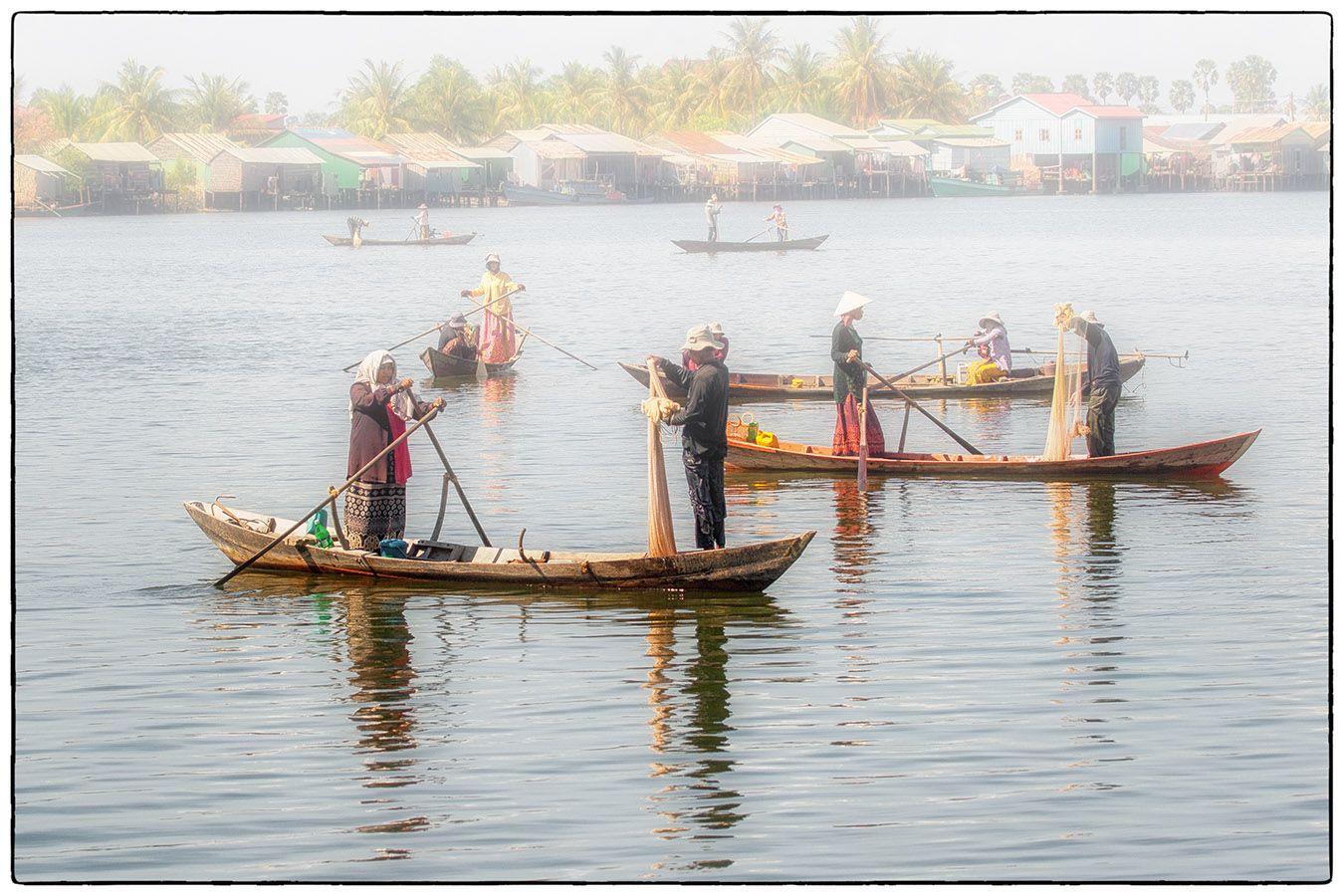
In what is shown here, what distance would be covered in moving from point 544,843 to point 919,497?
35.9 feet

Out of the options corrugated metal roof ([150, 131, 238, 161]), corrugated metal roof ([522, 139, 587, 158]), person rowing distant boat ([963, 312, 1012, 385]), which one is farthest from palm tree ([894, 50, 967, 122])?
person rowing distant boat ([963, 312, 1012, 385])

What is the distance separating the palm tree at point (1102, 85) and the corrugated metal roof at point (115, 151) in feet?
145

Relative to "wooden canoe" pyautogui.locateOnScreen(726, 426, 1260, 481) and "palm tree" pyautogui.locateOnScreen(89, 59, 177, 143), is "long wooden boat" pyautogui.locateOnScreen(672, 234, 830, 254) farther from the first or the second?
"wooden canoe" pyautogui.locateOnScreen(726, 426, 1260, 481)

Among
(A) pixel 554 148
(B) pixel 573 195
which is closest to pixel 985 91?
(B) pixel 573 195

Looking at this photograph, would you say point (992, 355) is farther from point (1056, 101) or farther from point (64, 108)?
point (64, 108)

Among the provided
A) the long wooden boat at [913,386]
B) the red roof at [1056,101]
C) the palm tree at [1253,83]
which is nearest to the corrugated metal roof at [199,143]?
the red roof at [1056,101]

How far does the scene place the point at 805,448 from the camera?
72.0 ft

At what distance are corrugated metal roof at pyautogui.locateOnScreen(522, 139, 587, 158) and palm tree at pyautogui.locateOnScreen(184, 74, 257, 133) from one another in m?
13.6

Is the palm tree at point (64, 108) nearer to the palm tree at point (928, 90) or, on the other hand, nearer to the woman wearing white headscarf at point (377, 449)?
the palm tree at point (928, 90)

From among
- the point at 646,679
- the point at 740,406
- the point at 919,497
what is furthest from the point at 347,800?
the point at 740,406

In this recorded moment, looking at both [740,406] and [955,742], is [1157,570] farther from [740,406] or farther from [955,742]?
[740,406]

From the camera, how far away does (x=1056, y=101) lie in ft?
332

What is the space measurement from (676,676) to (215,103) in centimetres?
9168

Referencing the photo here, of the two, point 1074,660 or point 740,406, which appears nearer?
point 1074,660
